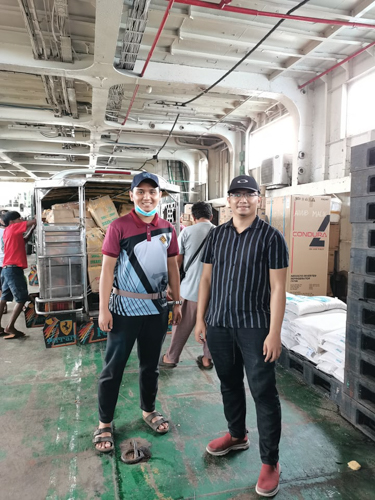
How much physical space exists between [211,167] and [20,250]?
872cm

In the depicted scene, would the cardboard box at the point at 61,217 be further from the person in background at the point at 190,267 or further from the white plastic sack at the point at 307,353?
the white plastic sack at the point at 307,353

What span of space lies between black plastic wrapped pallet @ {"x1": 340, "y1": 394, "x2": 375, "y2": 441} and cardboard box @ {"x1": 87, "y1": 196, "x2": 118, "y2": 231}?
388 centimetres

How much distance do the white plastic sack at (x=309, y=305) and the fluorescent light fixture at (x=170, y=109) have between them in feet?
22.4

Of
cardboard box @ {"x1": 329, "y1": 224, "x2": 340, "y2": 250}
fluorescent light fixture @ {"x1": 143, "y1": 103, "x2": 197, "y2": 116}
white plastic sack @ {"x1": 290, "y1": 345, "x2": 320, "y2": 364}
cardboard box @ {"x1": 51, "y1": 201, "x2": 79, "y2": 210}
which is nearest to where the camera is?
white plastic sack @ {"x1": 290, "y1": 345, "x2": 320, "y2": 364}

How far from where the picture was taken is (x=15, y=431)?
8.57ft

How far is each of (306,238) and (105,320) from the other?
422cm

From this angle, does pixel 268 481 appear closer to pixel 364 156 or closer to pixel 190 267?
pixel 190 267

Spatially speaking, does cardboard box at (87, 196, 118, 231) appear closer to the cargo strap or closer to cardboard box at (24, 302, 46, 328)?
cardboard box at (24, 302, 46, 328)

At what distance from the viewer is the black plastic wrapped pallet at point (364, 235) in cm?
251

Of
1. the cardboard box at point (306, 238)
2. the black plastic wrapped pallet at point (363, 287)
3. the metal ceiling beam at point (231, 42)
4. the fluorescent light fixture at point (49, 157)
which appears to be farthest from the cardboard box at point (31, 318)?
the fluorescent light fixture at point (49, 157)

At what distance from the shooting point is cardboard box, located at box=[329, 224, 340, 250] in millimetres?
6164

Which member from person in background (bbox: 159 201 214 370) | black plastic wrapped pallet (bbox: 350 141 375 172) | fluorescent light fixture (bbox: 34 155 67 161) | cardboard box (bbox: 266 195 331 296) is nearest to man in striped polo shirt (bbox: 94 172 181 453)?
person in background (bbox: 159 201 214 370)

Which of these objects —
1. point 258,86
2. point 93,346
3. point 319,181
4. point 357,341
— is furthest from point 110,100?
point 357,341

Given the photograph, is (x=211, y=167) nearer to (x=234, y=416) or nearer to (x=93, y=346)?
(x=93, y=346)
